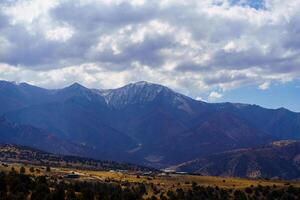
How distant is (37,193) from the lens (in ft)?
499

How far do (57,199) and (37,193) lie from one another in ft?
20.8

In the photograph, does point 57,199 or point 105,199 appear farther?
point 105,199

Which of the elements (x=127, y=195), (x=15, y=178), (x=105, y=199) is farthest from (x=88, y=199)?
(x=127, y=195)

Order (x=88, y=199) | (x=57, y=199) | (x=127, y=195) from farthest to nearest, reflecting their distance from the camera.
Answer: (x=127, y=195), (x=88, y=199), (x=57, y=199)

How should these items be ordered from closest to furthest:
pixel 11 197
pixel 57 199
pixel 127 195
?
pixel 11 197 → pixel 57 199 → pixel 127 195

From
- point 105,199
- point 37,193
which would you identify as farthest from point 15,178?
point 105,199

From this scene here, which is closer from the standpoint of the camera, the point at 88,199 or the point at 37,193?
the point at 37,193

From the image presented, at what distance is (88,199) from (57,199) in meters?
13.2

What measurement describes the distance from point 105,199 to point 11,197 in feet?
123

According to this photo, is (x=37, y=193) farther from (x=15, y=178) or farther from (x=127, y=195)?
(x=127, y=195)

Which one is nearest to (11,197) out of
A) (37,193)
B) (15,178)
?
(37,193)

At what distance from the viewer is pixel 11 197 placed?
140750 mm

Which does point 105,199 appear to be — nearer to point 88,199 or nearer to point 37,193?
point 88,199

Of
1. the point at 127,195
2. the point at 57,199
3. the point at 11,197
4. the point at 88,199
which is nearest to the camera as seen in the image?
the point at 11,197
